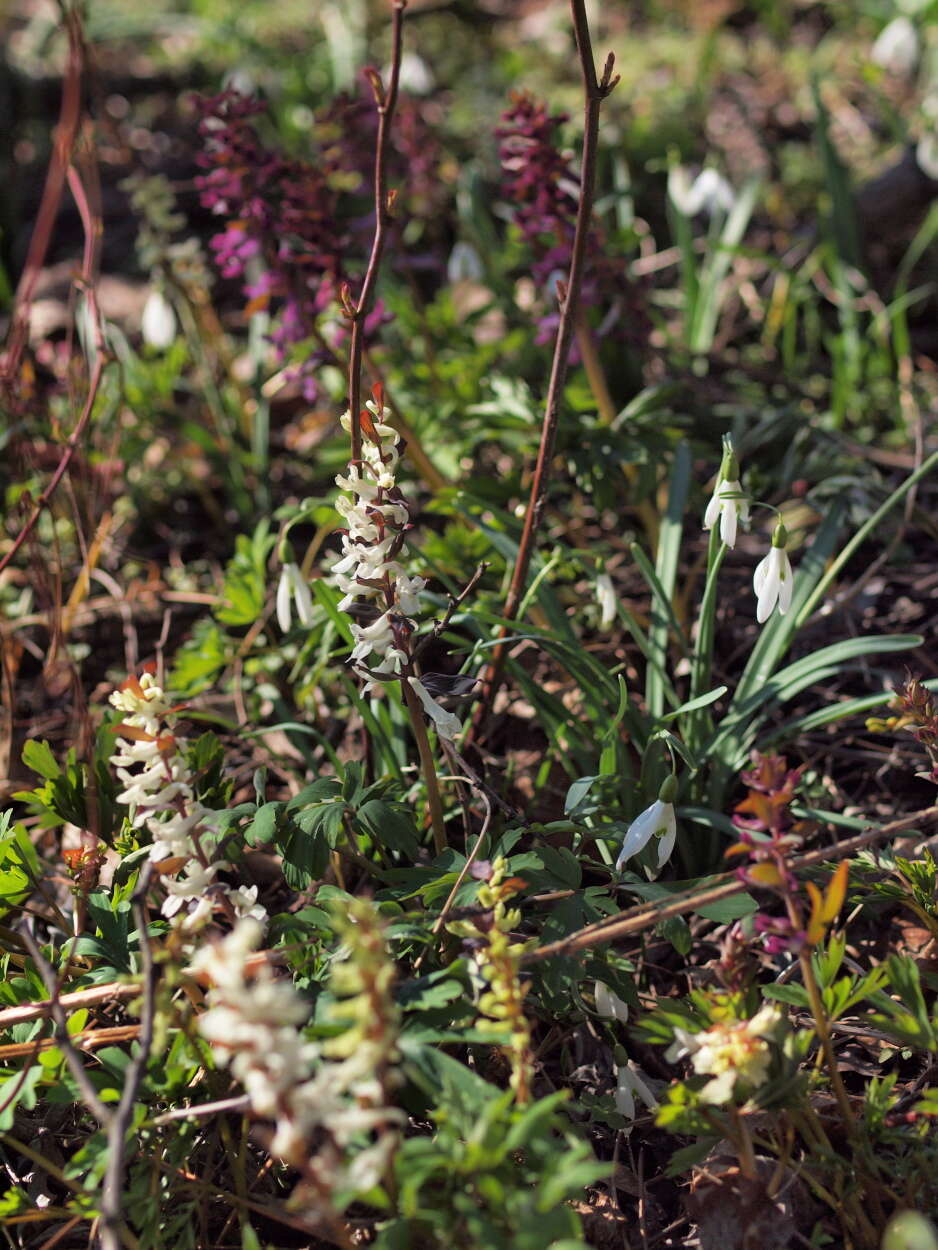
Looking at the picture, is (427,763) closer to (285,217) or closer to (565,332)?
(565,332)

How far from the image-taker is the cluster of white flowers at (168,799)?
4.71 feet

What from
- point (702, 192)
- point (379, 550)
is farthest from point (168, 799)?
point (702, 192)

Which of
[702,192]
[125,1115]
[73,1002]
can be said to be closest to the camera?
[125,1115]

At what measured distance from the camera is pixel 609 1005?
1.62 metres

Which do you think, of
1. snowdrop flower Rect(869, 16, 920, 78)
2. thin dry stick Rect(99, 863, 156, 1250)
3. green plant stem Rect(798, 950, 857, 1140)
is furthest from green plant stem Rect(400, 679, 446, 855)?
snowdrop flower Rect(869, 16, 920, 78)

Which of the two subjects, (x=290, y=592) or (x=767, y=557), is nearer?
(x=767, y=557)

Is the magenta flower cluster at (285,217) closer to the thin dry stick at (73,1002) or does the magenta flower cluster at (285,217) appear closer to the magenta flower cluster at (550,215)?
the magenta flower cluster at (550,215)

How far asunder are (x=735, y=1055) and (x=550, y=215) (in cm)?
190

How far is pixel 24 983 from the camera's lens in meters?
1.58

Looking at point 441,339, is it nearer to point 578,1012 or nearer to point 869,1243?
point 578,1012

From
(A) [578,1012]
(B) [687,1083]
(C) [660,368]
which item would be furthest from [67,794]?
(C) [660,368]

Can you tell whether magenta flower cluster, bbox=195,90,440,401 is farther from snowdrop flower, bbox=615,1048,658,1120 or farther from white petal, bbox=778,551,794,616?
snowdrop flower, bbox=615,1048,658,1120

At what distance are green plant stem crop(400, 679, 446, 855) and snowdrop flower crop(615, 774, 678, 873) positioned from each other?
0.30 meters

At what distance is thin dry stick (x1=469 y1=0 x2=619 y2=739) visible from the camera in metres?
1.64
